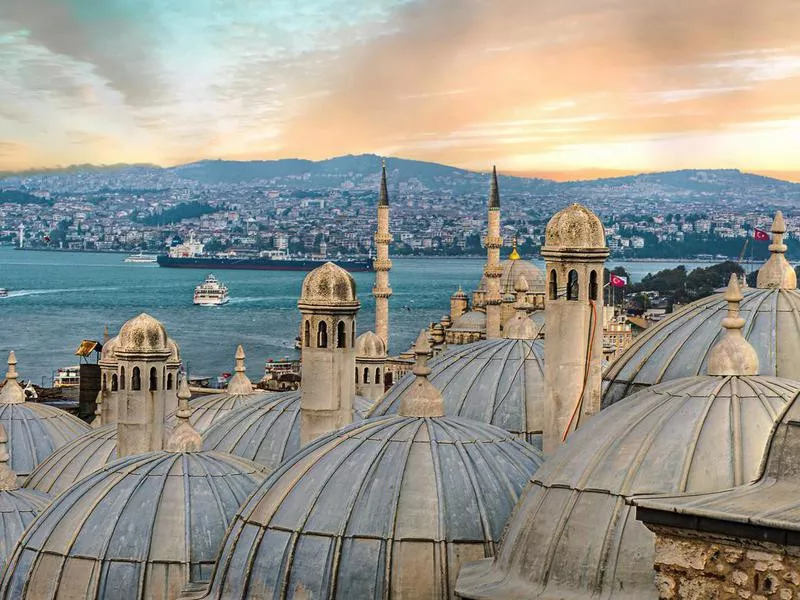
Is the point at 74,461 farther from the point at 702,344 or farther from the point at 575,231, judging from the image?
the point at 702,344

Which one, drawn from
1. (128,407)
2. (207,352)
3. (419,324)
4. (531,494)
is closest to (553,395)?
(531,494)

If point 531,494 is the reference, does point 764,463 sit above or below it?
above

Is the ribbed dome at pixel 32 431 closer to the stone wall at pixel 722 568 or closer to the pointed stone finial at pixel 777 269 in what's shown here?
the pointed stone finial at pixel 777 269

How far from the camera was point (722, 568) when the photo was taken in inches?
362

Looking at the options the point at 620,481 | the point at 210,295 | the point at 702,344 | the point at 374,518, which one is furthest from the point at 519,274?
the point at 210,295

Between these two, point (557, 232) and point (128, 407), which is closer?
point (557, 232)

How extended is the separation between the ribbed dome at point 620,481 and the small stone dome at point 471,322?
43711 mm

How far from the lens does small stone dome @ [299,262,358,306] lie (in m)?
22.3

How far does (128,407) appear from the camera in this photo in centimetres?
2606

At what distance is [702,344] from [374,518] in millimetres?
4401

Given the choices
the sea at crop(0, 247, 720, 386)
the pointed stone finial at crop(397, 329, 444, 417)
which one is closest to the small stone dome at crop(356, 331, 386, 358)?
the pointed stone finial at crop(397, 329, 444, 417)

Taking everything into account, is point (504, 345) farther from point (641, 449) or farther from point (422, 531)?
point (641, 449)

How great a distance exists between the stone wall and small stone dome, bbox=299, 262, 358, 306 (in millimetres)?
13017

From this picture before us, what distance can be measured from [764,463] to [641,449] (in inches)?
129
